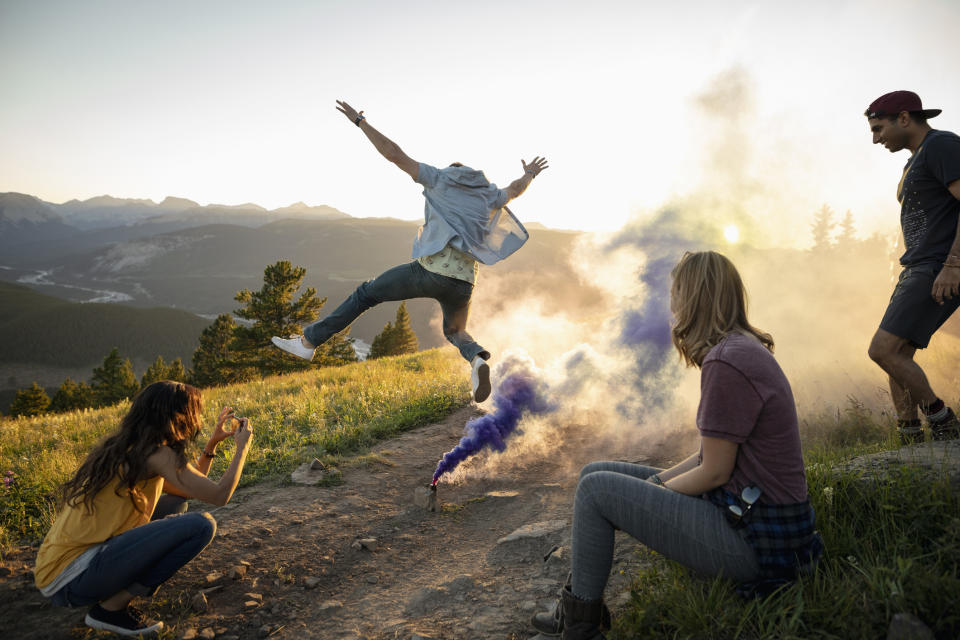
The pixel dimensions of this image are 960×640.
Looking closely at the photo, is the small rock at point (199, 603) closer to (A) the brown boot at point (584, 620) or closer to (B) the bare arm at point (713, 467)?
(A) the brown boot at point (584, 620)

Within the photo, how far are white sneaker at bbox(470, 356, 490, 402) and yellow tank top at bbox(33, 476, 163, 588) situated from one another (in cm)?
324

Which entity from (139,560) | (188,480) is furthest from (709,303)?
(139,560)

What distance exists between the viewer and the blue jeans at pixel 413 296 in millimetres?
5191

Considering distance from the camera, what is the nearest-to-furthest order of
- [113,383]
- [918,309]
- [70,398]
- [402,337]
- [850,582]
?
[850,582]
[918,309]
[70,398]
[113,383]
[402,337]

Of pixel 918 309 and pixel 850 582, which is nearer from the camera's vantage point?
pixel 850 582

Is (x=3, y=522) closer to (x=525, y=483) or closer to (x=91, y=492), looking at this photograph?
(x=91, y=492)

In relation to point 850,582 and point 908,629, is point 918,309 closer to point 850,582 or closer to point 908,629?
point 850,582

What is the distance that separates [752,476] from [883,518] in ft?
4.33

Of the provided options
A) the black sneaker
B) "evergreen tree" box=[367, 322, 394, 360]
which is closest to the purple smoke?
the black sneaker

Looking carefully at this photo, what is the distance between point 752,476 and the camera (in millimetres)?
2352

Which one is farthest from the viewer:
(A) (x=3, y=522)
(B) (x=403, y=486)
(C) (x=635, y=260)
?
(C) (x=635, y=260)

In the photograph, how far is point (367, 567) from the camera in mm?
4281

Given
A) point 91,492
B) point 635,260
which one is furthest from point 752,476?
point 635,260

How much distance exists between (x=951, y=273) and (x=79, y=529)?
5.92 metres
